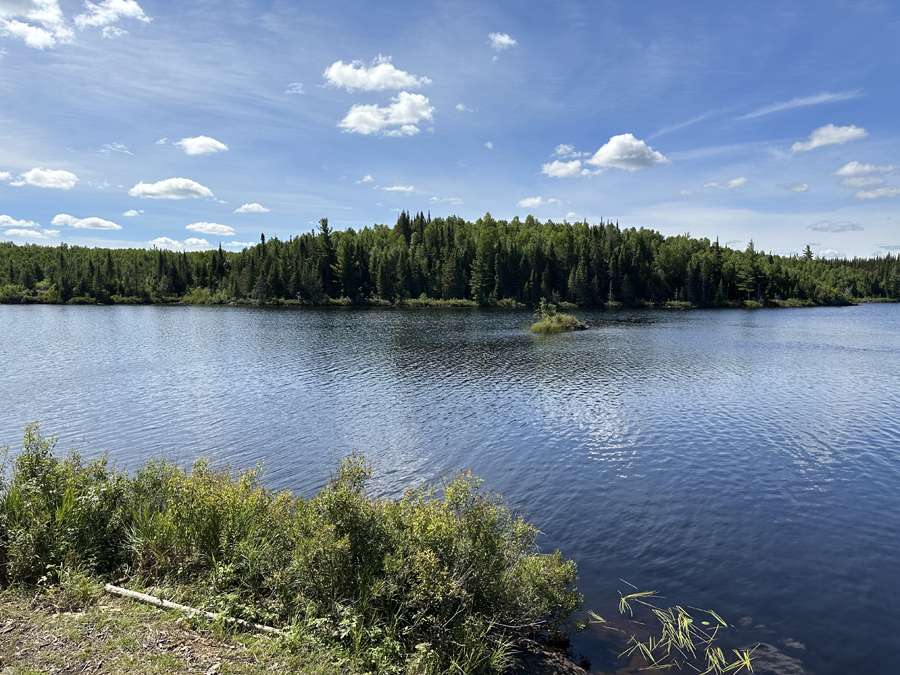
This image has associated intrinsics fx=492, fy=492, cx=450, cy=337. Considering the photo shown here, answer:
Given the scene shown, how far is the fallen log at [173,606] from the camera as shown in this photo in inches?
339

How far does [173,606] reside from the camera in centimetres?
898

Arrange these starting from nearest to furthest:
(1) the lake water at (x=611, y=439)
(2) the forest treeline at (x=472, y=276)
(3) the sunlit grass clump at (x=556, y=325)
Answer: (1) the lake water at (x=611, y=439) → (3) the sunlit grass clump at (x=556, y=325) → (2) the forest treeline at (x=472, y=276)

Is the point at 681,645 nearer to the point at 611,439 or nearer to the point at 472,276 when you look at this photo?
the point at 611,439

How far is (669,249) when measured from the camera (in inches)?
6545

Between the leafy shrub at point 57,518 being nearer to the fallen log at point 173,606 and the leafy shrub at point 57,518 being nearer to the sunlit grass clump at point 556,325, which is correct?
the fallen log at point 173,606

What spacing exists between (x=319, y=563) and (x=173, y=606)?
8.88 feet

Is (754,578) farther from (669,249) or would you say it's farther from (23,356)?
(669,249)

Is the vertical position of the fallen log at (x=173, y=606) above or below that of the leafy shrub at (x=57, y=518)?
below

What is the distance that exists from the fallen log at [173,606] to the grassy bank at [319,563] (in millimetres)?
210

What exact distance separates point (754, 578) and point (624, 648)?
5354 millimetres

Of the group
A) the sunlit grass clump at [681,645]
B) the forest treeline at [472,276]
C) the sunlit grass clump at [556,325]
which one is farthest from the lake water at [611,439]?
the forest treeline at [472,276]

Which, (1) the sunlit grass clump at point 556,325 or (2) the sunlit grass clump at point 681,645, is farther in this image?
(1) the sunlit grass clump at point 556,325

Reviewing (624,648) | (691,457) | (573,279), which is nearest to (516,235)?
(573,279)

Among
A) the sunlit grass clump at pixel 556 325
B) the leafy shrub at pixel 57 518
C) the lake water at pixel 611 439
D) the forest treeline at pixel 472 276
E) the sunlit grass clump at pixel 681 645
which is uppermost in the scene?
the forest treeline at pixel 472 276
